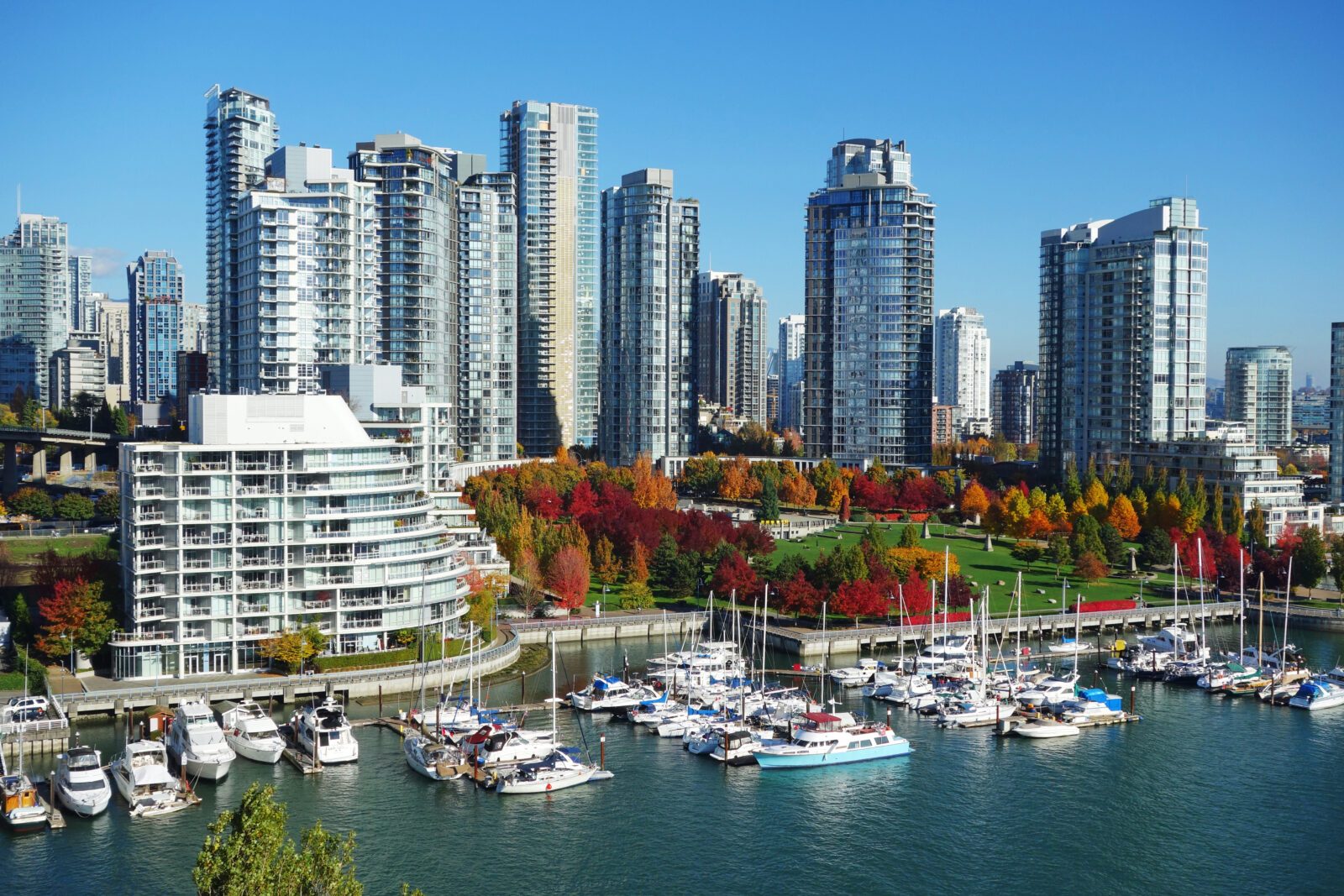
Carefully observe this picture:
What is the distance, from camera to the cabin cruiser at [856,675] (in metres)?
63.5

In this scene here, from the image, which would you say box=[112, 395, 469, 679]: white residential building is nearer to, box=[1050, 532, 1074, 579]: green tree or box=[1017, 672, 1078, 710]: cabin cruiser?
box=[1017, 672, 1078, 710]: cabin cruiser

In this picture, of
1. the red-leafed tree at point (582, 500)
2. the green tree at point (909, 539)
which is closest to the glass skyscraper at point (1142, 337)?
the green tree at point (909, 539)

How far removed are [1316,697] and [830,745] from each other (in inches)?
977

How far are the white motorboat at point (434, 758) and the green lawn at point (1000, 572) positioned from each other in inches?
1577

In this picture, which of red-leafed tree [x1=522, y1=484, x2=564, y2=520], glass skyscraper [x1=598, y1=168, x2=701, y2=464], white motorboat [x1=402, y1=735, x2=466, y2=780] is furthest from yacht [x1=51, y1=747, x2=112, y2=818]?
glass skyscraper [x1=598, y1=168, x2=701, y2=464]

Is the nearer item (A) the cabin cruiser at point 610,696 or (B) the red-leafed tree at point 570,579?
(A) the cabin cruiser at point 610,696

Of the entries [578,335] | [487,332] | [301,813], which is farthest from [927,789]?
[578,335]

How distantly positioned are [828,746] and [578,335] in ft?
403

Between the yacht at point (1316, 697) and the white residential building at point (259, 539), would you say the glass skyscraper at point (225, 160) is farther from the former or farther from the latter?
the yacht at point (1316, 697)

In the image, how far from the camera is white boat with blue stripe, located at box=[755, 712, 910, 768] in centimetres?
5078

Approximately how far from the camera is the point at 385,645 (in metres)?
60.8

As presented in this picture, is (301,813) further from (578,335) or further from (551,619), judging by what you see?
(578,335)

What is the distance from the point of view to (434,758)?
4838cm

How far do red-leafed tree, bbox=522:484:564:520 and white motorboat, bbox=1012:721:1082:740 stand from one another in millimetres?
55605
